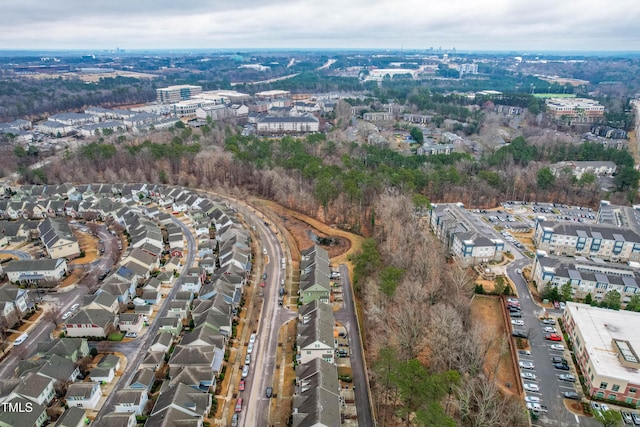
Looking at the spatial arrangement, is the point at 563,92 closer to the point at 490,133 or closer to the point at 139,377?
the point at 490,133

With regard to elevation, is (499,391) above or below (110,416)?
below

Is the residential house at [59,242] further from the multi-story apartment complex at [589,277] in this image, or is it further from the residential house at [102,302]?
the multi-story apartment complex at [589,277]

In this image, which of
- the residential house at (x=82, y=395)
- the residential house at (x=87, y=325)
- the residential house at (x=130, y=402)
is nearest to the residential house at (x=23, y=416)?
the residential house at (x=82, y=395)

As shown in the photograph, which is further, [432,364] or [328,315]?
[328,315]

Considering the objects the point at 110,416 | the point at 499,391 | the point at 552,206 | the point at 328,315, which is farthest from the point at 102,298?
the point at 552,206

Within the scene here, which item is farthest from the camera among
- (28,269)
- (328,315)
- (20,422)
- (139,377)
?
(28,269)

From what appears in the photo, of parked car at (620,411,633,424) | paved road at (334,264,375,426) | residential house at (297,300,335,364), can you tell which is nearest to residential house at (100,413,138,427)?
residential house at (297,300,335,364)

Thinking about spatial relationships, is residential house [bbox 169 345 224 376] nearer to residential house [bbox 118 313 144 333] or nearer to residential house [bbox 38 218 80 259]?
residential house [bbox 118 313 144 333]

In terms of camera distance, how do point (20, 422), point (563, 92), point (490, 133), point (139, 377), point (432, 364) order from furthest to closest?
point (563, 92), point (490, 133), point (432, 364), point (139, 377), point (20, 422)
